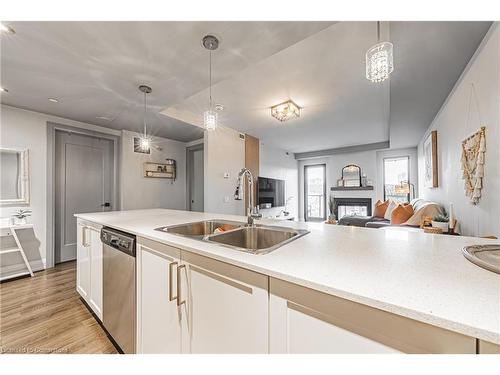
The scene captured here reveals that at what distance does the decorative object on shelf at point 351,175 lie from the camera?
6031 mm

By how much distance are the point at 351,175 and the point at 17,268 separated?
23.4 feet

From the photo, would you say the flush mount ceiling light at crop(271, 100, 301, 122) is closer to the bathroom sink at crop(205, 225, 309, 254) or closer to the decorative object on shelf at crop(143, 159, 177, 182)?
the bathroom sink at crop(205, 225, 309, 254)

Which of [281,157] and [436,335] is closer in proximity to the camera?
[436,335]

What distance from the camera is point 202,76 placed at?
6.73ft

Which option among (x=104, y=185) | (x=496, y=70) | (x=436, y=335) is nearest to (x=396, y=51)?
(x=496, y=70)

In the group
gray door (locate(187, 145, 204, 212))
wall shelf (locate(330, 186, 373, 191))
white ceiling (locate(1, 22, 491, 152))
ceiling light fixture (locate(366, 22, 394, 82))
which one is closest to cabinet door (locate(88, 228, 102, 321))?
white ceiling (locate(1, 22, 491, 152))

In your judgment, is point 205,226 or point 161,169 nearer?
point 205,226

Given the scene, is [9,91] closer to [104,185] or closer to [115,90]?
[115,90]

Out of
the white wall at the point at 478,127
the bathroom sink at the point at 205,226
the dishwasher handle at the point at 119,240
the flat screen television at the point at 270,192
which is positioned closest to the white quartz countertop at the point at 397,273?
the dishwasher handle at the point at 119,240

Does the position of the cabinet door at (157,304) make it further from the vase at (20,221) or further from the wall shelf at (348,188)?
the wall shelf at (348,188)

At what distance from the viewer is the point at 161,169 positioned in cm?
430

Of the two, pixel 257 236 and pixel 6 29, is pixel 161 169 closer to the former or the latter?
pixel 6 29

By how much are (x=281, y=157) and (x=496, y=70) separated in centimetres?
481

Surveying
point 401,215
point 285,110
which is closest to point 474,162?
point 401,215
